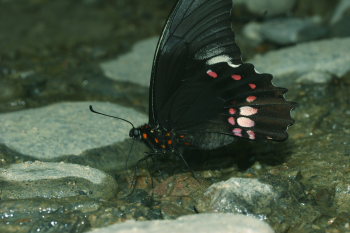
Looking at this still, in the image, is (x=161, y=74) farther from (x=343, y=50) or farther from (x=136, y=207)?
(x=343, y=50)

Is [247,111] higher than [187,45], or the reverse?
[187,45]

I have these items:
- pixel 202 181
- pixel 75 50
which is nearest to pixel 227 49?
pixel 202 181

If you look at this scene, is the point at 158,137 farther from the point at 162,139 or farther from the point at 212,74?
the point at 212,74

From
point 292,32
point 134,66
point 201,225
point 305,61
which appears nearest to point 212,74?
point 201,225

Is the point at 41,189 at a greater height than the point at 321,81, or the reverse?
the point at 321,81

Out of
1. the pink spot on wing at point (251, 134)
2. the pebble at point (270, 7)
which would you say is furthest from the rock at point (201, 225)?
the pebble at point (270, 7)

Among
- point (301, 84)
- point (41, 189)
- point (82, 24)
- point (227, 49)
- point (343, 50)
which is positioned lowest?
point (41, 189)

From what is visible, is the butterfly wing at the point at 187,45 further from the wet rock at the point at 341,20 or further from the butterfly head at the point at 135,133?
the wet rock at the point at 341,20
